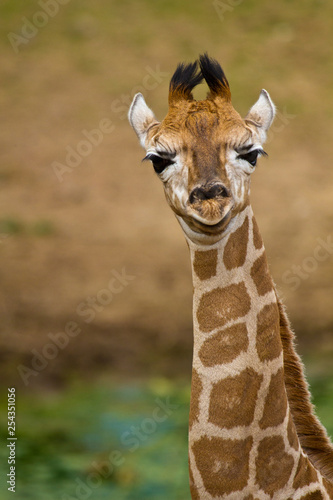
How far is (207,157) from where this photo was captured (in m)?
5.00

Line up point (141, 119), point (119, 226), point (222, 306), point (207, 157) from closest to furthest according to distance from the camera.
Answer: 1. point (207, 157)
2. point (222, 306)
3. point (141, 119)
4. point (119, 226)

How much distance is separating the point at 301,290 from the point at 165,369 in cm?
320

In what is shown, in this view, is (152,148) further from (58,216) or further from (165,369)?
(58,216)

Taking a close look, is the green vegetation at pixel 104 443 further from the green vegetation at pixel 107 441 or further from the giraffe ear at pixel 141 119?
the giraffe ear at pixel 141 119

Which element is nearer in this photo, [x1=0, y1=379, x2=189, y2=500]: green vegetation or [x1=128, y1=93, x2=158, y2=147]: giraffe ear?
[x1=128, y1=93, x2=158, y2=147]: giraffe ear

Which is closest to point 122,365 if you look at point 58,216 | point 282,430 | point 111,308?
point 111,308

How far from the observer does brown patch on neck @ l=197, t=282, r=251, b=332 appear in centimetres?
510

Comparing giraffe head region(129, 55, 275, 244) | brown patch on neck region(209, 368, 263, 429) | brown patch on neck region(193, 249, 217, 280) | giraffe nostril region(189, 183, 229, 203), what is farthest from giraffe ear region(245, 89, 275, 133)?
brown patch on neck region(209, 368, 263, 429)

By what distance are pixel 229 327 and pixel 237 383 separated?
331mm

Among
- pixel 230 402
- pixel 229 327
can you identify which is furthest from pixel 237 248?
pixel 230 402

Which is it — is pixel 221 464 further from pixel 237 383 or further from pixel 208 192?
pixel 208 192

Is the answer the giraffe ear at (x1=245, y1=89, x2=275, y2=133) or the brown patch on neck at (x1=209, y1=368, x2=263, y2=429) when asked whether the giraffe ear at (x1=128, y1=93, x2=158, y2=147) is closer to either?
the giraffe ear at (x1=245, y1=89, x2=275, y2=133)

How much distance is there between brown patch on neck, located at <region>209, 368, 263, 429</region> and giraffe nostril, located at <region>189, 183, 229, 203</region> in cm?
106

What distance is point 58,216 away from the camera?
684 inches
